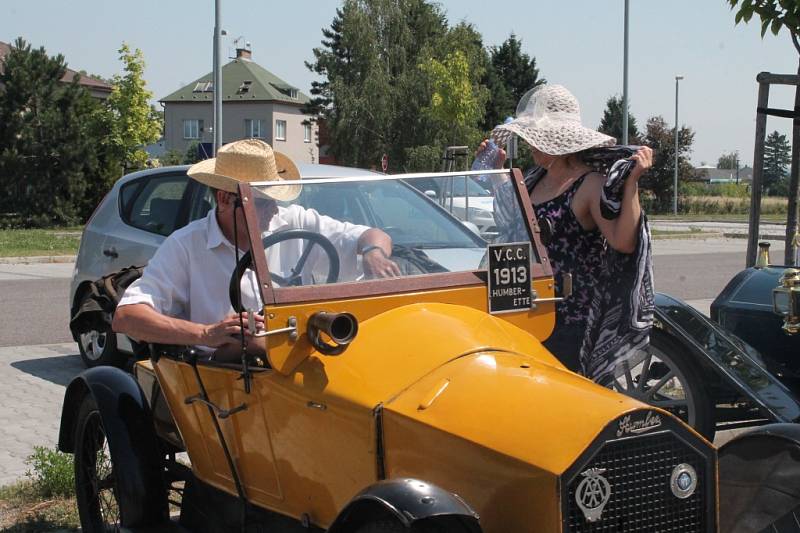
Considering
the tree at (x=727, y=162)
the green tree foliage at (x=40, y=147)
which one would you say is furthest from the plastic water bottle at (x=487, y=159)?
the tree at (x=727, y=162)

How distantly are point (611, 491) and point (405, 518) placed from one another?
0.52 m

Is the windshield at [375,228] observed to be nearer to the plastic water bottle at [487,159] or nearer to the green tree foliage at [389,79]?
the plastic water bottle at [487,159]

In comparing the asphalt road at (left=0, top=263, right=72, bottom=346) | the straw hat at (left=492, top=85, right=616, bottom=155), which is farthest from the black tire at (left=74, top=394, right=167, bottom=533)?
the asphalt road at (left=0, top=263, right=72, bottom=346)

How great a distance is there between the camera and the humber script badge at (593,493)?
231cm

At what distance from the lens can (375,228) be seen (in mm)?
3248

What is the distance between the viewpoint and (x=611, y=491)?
93.1 inches

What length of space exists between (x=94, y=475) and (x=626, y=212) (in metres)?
2.35

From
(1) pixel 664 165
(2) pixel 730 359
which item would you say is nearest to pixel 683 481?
(2) pixel 730 359

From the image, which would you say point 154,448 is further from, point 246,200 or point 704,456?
point 704,456

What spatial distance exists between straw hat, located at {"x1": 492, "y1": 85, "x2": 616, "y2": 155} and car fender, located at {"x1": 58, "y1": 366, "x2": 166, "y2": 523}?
5.85 feet

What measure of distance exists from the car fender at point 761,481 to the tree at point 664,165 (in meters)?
48.5

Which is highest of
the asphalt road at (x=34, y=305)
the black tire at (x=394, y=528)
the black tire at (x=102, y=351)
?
the black tire at (x=394, y=528)

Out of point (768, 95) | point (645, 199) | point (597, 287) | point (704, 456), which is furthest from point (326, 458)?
point (645, 199)

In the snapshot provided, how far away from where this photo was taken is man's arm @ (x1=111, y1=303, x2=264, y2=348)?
3.06 meters
